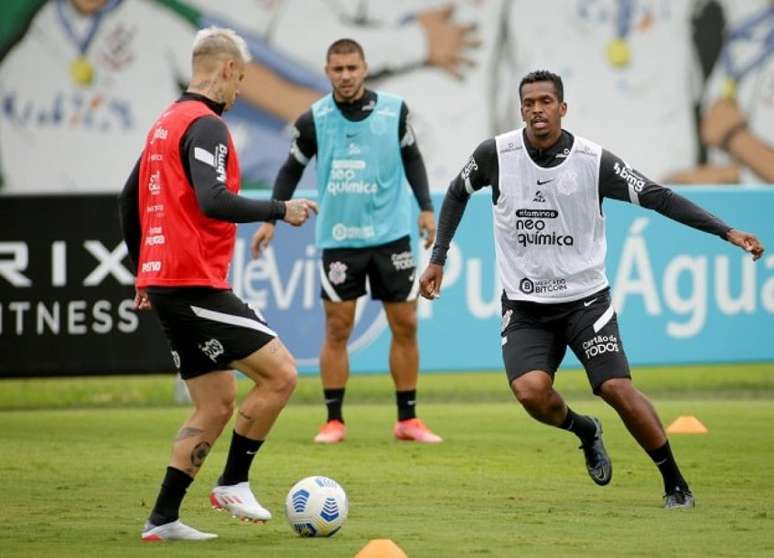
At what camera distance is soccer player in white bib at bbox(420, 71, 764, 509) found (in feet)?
34.6

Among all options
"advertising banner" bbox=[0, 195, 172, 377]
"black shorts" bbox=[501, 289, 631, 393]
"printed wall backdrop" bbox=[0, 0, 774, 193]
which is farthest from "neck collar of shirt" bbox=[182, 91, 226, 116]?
"printed wall backdrop" bbox=[0, 0, 774, 193]

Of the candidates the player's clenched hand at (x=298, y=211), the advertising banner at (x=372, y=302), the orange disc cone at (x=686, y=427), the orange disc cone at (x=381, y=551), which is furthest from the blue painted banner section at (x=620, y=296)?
the orange disc cone at (x=381, y=551)

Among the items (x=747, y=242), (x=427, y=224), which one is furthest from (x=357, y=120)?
(x=747, y=242)

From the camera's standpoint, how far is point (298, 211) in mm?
8992

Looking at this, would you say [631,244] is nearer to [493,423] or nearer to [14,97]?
[493,423]

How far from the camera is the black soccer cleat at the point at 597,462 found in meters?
10.9

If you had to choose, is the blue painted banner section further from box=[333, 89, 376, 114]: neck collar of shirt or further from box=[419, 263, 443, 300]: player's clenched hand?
box=[419, 263, 443, 300]: player's clenched hand

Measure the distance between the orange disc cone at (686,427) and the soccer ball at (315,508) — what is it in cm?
569

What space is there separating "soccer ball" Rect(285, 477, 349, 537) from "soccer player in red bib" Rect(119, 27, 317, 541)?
0.45 m

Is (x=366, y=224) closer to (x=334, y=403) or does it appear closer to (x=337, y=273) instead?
(x=337, y=273)

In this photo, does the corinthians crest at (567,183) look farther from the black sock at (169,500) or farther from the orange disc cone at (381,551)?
the orange disc cone at (381,551)

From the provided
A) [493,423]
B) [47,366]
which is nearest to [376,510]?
[493,423]

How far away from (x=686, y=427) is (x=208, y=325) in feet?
20.3

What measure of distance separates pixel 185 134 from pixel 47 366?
7.95 meters
